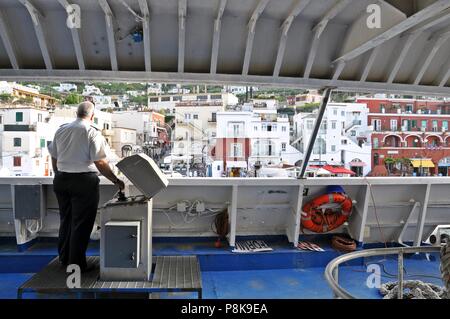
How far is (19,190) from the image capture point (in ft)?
14.0

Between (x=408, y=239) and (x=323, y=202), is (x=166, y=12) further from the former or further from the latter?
(x=408, y=239)

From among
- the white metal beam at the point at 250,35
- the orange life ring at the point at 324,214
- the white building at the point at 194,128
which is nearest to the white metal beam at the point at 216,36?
the white metal beam at the point at 250,35

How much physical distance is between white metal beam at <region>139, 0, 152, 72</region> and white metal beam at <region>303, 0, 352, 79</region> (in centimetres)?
172

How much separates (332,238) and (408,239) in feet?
4.13

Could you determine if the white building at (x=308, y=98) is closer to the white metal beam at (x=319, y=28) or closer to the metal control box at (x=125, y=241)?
the white metal beam at (x=319, y=28)

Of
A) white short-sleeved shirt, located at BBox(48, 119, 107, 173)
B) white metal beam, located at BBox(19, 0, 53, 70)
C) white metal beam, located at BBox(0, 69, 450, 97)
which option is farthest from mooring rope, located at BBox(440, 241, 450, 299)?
white metal beam, located at BBox(19, 0, 53, 70)

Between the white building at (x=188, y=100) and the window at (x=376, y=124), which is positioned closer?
the white building at (x=188, y=100)

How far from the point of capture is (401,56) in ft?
12.4

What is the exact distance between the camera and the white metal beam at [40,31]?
3.15m

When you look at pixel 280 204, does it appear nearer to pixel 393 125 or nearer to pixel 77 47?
pixel 393 125

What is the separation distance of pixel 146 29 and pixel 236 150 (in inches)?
77.5

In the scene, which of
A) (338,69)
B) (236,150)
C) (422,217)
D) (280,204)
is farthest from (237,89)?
(422,217)

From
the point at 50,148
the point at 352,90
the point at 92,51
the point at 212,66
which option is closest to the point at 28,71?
the point at 92,51

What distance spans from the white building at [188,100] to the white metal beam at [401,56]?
5.98ft
